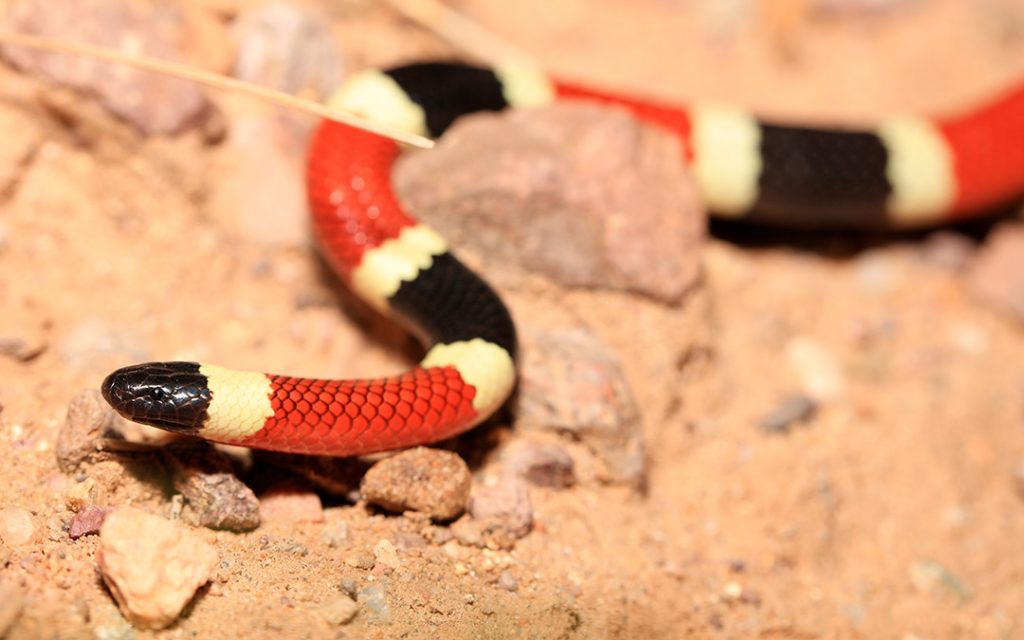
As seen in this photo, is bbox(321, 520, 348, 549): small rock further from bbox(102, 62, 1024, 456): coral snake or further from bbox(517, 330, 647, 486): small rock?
bbox(517, 330, 647, 486): small rock

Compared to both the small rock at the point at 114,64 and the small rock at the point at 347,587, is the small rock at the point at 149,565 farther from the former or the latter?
the small rock at the point at 114,64

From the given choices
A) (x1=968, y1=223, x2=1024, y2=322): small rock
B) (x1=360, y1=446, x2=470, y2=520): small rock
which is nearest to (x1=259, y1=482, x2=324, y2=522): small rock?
(x1=360, y1=446, x2=470, y2=520): small rock

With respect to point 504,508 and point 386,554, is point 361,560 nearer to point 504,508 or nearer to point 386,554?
point 386,554

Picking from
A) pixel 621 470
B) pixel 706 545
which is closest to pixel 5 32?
pixel 621 470

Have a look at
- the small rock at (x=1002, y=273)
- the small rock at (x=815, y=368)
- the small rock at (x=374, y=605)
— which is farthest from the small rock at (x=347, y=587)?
the small rock at (x=1002, y=273)

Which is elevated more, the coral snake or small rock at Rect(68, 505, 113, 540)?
the coral snake

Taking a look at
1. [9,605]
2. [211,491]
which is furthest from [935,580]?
[9,605]
